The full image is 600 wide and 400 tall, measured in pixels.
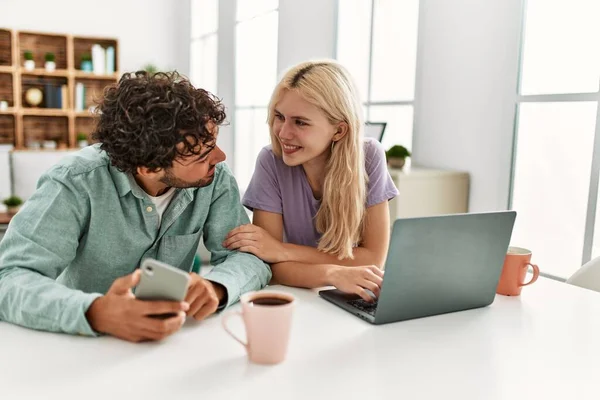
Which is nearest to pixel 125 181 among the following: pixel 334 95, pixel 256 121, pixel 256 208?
pixel 256 208

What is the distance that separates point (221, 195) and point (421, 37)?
79.8 inches

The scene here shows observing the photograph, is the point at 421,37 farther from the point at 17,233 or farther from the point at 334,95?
the point at 17,233

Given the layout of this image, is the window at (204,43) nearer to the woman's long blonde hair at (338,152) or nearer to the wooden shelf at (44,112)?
the wooden shelf at (44,112)

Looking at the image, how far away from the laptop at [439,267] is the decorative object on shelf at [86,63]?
5.30 m

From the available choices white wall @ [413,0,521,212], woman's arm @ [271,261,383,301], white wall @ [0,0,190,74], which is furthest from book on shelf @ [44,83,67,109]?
woman's arm @ [271,261,383,301]

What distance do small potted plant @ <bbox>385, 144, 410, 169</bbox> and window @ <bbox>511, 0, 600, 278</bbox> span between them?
21.3 inches

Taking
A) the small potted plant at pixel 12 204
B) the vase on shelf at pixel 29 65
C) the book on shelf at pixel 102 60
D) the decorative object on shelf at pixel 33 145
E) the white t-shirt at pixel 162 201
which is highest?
the book on shelf at pixel 102 60

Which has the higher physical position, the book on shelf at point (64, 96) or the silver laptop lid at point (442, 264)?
the book on shelf at point (64, 96)

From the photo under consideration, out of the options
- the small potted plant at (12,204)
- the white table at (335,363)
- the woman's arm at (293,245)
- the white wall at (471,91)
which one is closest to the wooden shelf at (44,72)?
the small potted plant at (12,204)

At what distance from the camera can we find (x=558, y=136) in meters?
2.41

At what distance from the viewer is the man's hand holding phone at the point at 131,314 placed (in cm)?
88

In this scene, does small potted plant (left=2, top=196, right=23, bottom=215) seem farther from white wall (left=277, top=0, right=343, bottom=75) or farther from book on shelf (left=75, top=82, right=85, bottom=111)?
book on shelf (left=75, top=82, right=85, bottom=111)

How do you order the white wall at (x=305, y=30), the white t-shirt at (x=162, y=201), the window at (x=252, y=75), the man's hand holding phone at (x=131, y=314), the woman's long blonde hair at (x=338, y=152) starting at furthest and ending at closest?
the window at (x=252, y=75) → the white wall at (x=305, y=30) → the woman's long blonde hair at (x=338, y=152) → the white t-shirt at (x=162, y=201) → the man's hand holding phone at (x=131, y=314)

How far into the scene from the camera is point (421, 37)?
299 cm
